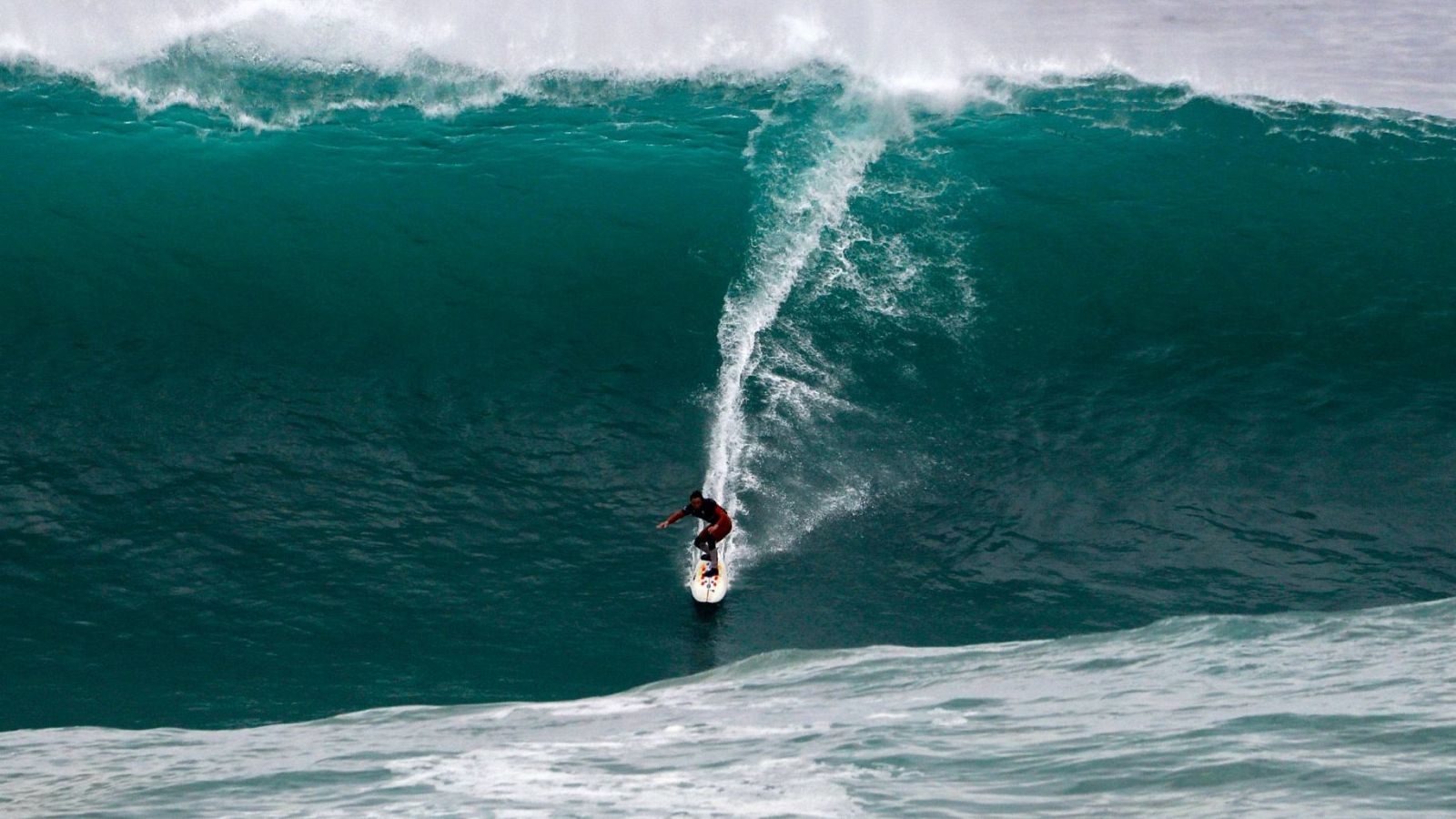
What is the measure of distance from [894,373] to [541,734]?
12.9m

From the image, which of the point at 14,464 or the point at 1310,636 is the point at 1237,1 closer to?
the point at 1310,636

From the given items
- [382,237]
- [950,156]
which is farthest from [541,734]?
[950,156]

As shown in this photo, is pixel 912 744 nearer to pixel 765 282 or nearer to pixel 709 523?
pixel 709 523

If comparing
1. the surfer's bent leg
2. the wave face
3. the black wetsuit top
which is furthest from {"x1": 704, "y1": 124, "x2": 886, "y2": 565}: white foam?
the wave face

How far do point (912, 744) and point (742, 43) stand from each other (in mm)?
27635

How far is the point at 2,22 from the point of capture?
122 ft

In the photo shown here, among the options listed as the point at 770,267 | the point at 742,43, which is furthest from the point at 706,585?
the point at 742,43

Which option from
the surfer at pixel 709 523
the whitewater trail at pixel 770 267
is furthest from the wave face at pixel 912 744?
the whitewater trail at pixel 770 267

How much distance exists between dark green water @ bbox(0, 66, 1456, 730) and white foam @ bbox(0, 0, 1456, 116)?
1869 mm

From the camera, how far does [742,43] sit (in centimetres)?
3878

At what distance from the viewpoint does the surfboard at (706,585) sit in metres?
22.6

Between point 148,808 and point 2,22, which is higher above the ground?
point 2,22

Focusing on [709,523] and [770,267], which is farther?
[770,267]

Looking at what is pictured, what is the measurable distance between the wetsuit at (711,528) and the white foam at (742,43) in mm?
18166
